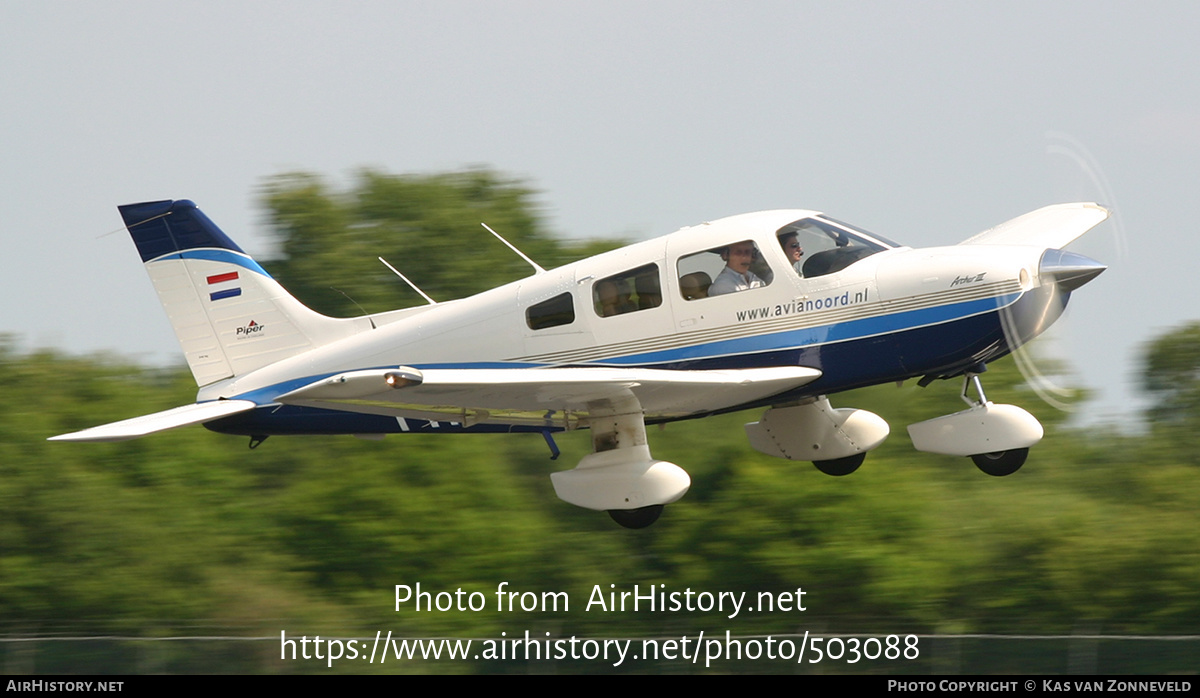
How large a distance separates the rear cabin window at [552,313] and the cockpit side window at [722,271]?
1.08 meters

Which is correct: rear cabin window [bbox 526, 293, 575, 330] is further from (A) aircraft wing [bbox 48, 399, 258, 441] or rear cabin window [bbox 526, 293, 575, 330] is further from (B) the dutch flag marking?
(B) the dutch flag marking

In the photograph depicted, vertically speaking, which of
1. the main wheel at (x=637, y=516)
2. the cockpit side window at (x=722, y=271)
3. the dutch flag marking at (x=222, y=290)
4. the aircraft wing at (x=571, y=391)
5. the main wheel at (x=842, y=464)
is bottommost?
the main wheel at (x=842, y=464)

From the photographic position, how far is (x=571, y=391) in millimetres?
10641

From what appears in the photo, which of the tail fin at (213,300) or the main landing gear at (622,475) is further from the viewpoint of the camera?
the tail fin at (213,300)

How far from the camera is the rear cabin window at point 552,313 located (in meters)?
11.5

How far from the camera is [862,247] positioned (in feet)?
36.0

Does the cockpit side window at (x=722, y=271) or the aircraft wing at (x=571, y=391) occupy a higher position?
the cockpit side window at (x=722, y=271)

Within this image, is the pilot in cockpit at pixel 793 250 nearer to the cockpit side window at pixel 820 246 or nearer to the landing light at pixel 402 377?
the cockpit side window at pixel 820 246

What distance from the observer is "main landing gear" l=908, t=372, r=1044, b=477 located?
11.1 m

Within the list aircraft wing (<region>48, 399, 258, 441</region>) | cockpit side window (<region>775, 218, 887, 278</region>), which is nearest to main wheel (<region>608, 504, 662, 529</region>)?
cockpit side window (<region>775, 218, 887, 278</region>)

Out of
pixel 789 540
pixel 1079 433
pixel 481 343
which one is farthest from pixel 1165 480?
pixel 481 343

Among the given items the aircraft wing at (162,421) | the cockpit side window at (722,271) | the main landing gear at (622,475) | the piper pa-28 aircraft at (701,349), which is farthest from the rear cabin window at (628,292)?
the aircraft wing at (162,421)

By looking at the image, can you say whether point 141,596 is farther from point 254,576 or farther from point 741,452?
point 741,452

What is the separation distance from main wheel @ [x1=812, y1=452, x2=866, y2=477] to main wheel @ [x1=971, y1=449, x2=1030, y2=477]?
1560 millimetres
